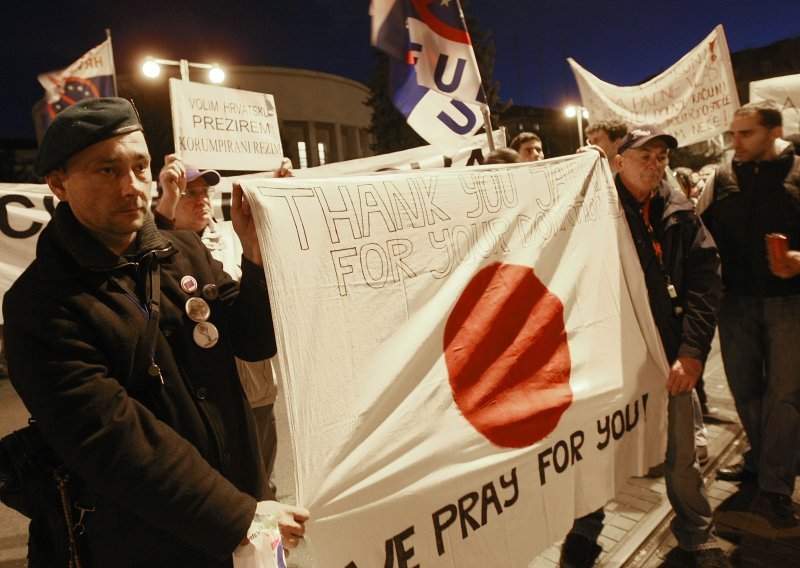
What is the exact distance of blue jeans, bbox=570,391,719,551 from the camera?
2.49 m

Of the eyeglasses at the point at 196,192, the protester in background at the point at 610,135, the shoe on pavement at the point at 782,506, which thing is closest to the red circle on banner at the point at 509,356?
the shoe on pavement at the point at 782,506

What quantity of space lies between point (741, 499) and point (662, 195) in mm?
1844

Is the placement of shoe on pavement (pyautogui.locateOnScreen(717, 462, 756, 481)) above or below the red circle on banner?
below

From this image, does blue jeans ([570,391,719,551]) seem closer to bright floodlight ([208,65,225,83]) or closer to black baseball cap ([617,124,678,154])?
black baseball cap ([617,124,678,154])

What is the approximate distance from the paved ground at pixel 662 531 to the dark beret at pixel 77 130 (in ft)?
6.85

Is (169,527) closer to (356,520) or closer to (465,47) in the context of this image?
(356,520)

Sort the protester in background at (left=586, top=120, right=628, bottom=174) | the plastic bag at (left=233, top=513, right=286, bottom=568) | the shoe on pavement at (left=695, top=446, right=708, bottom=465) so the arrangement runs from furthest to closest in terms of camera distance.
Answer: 1. the protester in background at (left=586, top=120, right=628, bottom=174)
2. the shoe on pavement at (left=695, top=446, right=708, bottom=465)
3. the plastic bag at (left=233, top=513, right=286, bottom=568)

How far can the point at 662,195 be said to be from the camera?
102 inches

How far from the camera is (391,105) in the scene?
1045 inches

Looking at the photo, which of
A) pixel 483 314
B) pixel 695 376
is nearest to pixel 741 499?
pixel 695 376

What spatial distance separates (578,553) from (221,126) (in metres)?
4.62

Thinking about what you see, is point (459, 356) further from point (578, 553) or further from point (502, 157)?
point (502, 157)

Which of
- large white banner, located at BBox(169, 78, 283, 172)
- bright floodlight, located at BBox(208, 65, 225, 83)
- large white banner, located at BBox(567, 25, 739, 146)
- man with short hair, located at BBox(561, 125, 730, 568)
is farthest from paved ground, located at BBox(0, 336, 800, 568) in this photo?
bright floodlight, located at BBox(208, 65, 225, 83)

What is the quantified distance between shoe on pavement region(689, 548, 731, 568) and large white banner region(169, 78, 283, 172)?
4.39 metres
